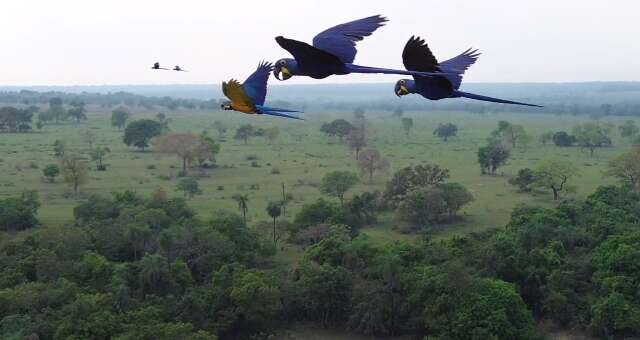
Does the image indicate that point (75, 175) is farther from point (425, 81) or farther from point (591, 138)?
point (591, 138)

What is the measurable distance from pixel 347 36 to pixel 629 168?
2125 inches

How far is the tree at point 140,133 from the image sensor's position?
253 ft

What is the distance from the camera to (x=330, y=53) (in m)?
4.09

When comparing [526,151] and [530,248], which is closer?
[530,248]

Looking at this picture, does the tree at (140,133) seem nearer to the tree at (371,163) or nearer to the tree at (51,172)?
the tree at (51,172)

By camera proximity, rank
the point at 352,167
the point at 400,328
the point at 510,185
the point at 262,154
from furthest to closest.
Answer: the point at 262,154
the point at 352,167
the point at 510,185
the point at 400,328

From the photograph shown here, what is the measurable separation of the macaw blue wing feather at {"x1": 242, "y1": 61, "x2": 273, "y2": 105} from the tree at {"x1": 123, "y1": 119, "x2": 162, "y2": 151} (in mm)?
74338

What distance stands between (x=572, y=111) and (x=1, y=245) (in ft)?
514

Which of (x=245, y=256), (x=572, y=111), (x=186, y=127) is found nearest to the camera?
(x=245, y=256)

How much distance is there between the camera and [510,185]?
5756cm

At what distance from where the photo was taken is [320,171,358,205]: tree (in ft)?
163

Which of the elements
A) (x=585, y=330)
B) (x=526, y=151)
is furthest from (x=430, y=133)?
(x=585, y=330)

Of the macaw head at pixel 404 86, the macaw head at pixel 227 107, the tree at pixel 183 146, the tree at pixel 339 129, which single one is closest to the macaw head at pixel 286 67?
the macaw head at pixel 227 107

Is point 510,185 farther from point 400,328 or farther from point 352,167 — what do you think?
point 400,328
